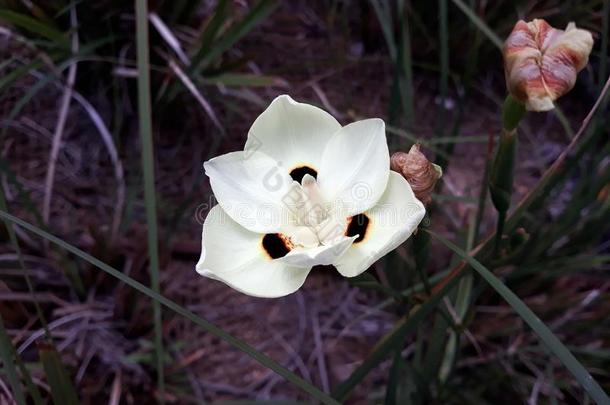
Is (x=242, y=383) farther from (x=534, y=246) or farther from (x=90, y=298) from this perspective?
(x=534, y=246)

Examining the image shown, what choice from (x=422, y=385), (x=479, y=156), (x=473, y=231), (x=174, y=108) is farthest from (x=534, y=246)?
(x=174, y=108)

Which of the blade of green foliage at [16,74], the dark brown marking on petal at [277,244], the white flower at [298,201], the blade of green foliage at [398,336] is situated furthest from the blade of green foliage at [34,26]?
the blade of green foliage at [398,336]

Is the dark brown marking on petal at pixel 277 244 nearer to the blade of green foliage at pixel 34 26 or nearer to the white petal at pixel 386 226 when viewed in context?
the white petal at pixel 386 226

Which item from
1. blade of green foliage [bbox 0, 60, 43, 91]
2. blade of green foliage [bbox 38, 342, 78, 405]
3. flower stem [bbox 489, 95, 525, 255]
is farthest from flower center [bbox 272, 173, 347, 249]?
blade of green foliage [bbox 0, 60, 43, 91]

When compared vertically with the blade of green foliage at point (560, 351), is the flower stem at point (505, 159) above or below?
above

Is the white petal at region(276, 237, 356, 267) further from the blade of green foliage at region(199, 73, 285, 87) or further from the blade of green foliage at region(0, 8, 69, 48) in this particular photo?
the blade of green foliage at region(0, 8, 69, 48)

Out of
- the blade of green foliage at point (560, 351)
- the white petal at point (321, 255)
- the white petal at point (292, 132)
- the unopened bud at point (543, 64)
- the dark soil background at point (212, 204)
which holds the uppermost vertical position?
the unopened bud at point (543, 64)

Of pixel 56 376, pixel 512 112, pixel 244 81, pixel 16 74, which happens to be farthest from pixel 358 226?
pixel 16 74
